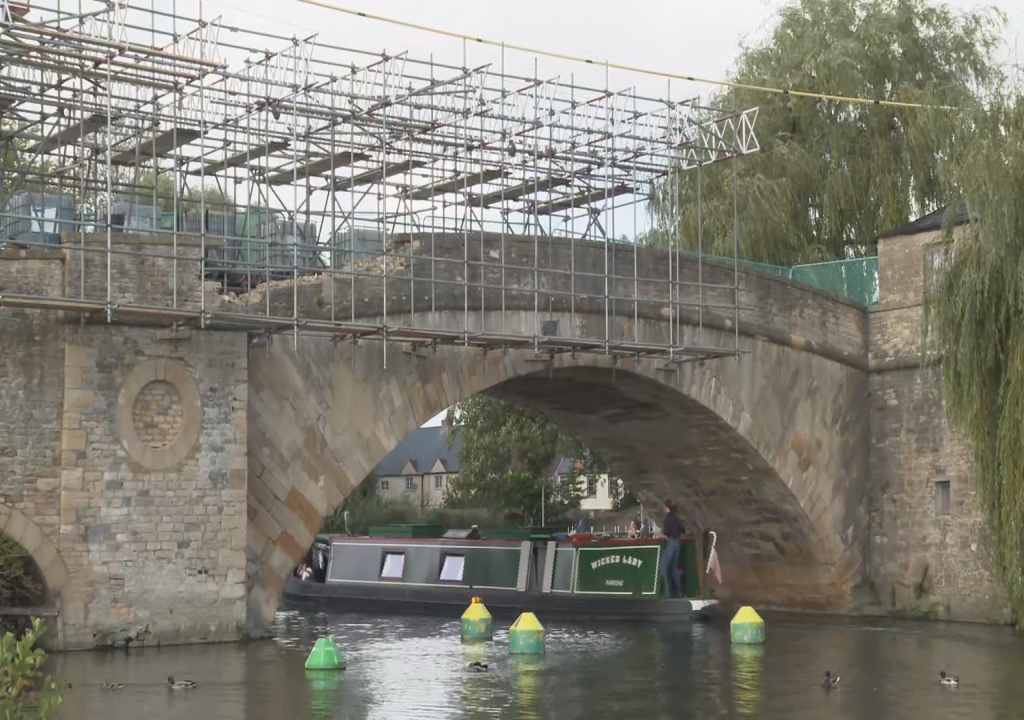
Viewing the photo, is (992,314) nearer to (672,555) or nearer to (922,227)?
(922,227)

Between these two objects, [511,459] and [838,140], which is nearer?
[838,140]

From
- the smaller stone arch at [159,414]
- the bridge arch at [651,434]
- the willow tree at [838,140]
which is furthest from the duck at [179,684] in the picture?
the willow tree at [838,140]

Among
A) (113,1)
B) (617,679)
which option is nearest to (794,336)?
(617,679)

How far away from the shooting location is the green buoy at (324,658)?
1468 centimetres

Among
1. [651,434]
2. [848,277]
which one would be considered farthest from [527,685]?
[848,277]

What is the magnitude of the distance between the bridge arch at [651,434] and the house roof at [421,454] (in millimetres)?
38200

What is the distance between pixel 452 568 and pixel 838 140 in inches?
347

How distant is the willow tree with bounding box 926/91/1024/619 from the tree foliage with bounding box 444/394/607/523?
13979mm

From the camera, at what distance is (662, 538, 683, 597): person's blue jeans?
2170 cm

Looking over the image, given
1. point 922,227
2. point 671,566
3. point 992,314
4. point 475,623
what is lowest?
point 475,623

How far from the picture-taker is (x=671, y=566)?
2180cm

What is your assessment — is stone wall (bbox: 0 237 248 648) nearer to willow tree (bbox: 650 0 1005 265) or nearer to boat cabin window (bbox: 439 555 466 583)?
boat cabin window (bbox: 439 555 466 583)

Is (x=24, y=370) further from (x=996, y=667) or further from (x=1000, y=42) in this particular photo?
(x=1000, y=42)

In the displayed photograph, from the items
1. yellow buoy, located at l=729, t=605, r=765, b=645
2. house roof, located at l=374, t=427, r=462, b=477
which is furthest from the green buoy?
house roof, located at l=374, t=427, r=462, b=477
